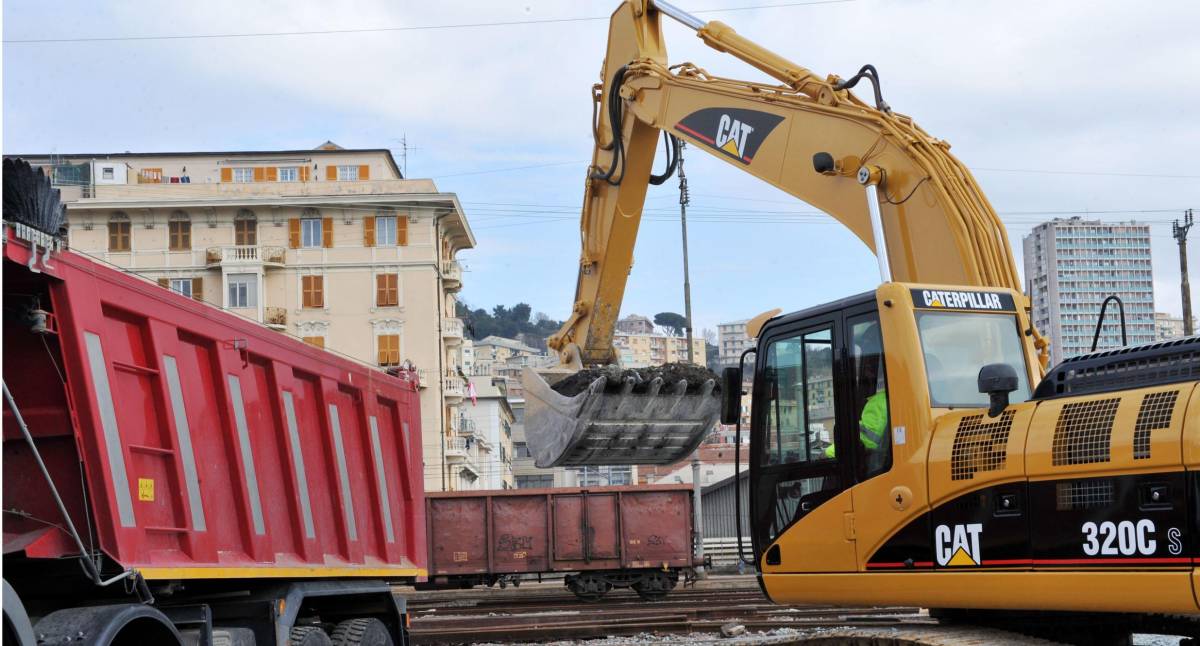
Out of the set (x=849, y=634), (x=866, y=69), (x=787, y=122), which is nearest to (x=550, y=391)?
(x=787, y=122)

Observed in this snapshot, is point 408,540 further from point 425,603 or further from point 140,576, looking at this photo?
point 425,603

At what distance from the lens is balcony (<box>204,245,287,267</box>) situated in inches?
2099

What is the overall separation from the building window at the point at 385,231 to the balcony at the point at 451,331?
418 centimetres

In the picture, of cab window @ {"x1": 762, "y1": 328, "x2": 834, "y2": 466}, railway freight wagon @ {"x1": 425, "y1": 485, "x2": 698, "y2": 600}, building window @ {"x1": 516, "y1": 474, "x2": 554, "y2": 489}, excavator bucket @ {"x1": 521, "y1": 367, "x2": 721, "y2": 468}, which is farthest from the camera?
building window @ {"x1": 516, "y1": 474, "x2": 554, "y2": 489}

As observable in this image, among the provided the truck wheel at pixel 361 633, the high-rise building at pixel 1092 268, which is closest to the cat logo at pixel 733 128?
the truck wheel at pixel 361 633

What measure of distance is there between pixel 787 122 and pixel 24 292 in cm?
654

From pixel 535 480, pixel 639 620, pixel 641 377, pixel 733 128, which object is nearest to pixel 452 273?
pixel 535 480

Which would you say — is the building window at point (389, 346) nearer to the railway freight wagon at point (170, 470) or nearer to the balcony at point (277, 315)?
the balcony at point (277, 315)

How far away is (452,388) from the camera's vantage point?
56.4m

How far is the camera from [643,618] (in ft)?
56.9

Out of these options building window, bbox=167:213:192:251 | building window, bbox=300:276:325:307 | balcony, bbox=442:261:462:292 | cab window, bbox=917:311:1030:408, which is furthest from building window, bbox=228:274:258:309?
cab window, bbox=917:311:1030:408

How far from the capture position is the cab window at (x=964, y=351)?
709 centimetres

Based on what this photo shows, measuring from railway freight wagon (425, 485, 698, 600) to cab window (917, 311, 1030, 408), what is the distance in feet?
56.9

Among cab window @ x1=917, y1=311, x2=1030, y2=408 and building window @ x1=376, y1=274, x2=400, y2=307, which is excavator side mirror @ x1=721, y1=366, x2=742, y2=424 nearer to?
cab window @ x1=917, y1=311, x2=1030, y2=408
